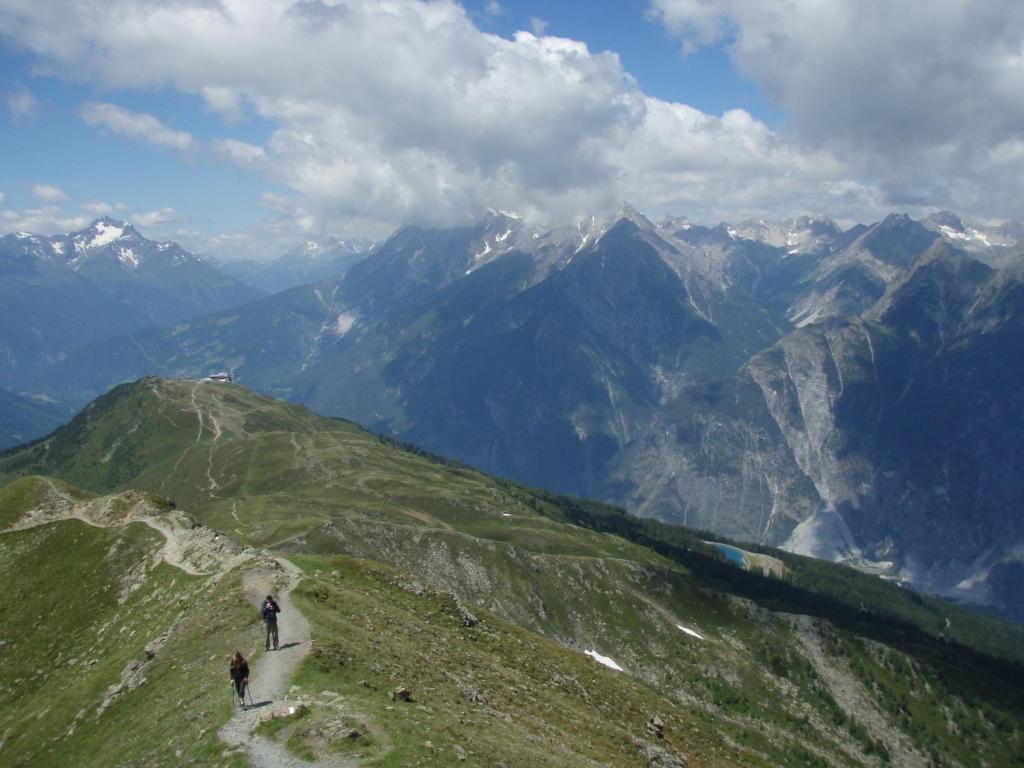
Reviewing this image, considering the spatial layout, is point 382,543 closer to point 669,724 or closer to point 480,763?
point 669,724

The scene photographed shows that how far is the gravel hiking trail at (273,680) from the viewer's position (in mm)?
33000

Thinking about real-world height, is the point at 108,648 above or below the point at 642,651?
above

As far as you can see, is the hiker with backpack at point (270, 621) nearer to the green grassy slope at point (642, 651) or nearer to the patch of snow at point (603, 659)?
the green grassy slope at point (642, 651)

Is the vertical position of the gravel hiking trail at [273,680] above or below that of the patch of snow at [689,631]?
above

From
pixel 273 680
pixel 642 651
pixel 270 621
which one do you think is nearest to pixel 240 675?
pixel 273 680

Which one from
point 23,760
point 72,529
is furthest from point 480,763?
point 72,529

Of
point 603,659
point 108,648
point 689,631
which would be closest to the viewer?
point 108,648

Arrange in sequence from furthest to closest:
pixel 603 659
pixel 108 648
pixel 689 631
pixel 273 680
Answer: pixel 689 631, pixel 603 659, pixel 108 648, pixel 273 680

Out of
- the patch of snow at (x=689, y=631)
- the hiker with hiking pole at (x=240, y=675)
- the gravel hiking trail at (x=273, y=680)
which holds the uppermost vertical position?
the hiker with hiking pole at (x=240, y=675)

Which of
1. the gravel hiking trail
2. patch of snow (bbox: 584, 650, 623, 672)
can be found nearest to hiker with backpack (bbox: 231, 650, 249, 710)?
the gravel hiking trail

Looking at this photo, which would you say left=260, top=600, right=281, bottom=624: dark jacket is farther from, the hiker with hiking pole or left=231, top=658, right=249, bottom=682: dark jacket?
left=231, top=658, right=249, bottom=682: dark jacket

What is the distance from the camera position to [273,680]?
137 feet

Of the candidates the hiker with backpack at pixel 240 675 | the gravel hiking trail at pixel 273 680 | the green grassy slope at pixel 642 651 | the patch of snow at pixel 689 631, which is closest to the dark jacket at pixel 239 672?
the hiker with backpack at pixel 240 675

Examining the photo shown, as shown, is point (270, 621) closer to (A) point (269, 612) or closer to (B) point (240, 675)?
(A) point (269, 612)
